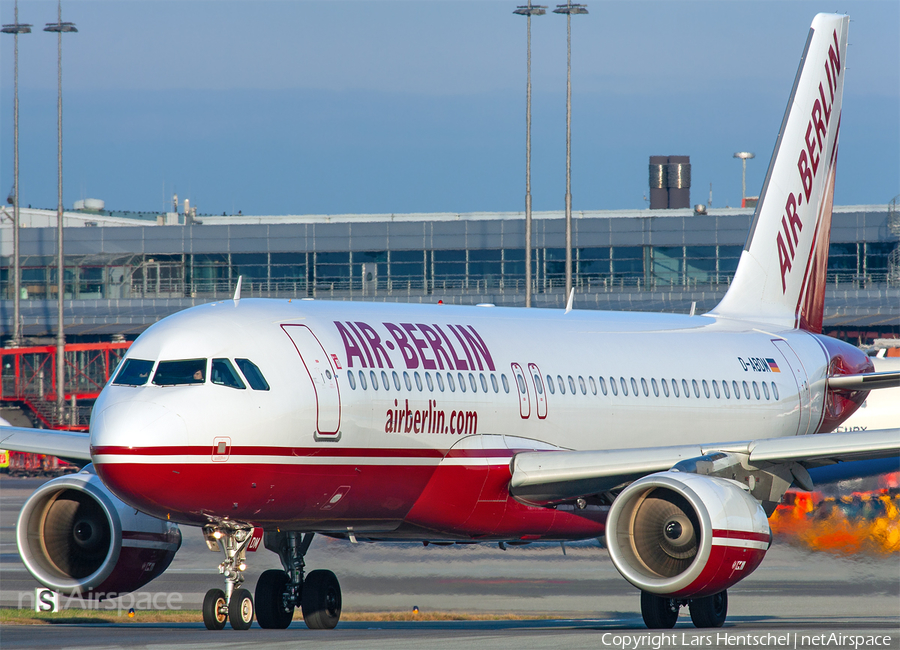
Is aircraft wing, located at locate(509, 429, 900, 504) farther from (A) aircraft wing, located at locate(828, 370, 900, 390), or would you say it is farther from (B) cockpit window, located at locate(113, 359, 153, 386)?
(A) aircraft wing, located at locate(828, 370, 900, 390)

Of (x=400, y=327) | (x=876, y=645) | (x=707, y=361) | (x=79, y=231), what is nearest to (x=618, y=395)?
(x=707, y=361)

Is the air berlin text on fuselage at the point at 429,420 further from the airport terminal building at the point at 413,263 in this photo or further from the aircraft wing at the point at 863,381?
the airport terminal building at the point at 413,263

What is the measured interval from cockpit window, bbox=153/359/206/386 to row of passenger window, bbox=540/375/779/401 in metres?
5.63

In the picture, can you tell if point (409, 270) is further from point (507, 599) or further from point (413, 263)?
point (507, 599)

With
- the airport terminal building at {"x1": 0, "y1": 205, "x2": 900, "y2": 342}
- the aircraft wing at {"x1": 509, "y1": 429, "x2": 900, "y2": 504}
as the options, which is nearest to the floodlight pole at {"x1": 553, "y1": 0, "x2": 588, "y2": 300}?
the airport terminal building at {"x1": 0, "y1": 205, "x2": 900, "y2": 342}

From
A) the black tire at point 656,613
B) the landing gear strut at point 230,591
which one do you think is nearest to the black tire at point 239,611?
the landing gear strut at point 230,591

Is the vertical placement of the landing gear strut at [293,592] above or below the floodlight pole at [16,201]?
below

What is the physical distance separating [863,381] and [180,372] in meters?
15.1

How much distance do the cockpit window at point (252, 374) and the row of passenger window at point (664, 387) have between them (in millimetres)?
4990

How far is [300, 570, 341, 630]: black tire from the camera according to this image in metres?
18.3

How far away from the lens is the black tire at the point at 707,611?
19.0 m

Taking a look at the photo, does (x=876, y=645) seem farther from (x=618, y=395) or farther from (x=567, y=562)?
(x=567, y=562)

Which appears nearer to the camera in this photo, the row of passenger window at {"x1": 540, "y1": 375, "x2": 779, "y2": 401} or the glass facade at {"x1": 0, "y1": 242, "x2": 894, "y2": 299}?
the row of passenger window at {"x1": 540, "y1": 375, "x2": 779, "y2": 401}

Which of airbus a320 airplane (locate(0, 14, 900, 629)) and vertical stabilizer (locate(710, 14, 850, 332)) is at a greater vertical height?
vertical stabilizer (locate(710, 14, 850, 332))
